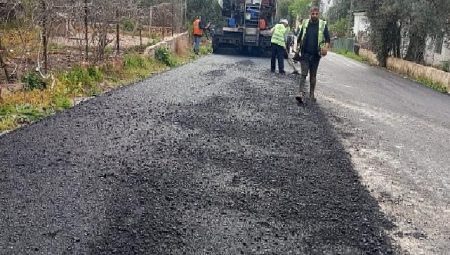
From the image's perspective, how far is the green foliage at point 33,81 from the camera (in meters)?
8.21

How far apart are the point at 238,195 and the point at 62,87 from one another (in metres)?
5.32

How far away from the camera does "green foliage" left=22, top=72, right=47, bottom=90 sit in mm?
8206

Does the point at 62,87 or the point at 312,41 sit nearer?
the point at 62,87

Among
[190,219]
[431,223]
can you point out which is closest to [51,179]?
[190,219]

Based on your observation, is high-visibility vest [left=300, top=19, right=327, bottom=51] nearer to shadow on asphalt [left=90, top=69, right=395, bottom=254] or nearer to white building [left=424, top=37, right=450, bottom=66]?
shadow on asphalt [left=90, top=69, right=395, bottom=254]

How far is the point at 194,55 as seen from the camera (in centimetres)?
2089

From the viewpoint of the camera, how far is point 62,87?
8.63m

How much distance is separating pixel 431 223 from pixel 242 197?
63.2 inches

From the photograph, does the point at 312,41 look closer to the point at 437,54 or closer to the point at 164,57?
the point at 164,57

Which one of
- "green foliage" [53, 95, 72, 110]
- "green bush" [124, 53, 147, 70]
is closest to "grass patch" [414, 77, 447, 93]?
"green bush" [124, 53, 147, 70]

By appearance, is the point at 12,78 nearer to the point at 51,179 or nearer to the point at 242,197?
the point at 51,179

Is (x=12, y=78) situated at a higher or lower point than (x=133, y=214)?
higher

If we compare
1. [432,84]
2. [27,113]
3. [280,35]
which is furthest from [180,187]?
[432,84]

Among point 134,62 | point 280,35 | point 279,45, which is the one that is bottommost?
point 134,62
